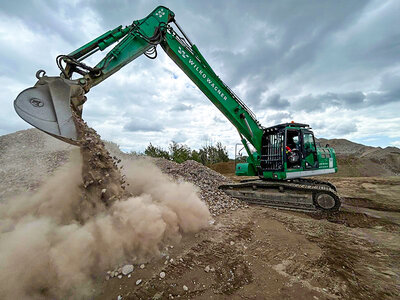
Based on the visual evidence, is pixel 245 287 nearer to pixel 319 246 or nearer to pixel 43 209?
pixel 319 246

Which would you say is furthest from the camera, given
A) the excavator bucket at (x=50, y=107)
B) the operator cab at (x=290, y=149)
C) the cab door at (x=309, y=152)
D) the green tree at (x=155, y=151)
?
the green tree at (x=155, y=151)

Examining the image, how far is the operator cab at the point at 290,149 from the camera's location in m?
6.74

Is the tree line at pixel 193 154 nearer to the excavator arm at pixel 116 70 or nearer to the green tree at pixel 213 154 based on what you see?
the green tree at pixel 213 154

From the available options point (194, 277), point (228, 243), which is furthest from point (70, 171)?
point (228, 243)

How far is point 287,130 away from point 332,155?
2.23 metres

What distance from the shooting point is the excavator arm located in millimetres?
3494

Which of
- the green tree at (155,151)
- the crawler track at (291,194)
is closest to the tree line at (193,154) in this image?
the green tree at (155,151)

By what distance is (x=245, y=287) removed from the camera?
2.86 m

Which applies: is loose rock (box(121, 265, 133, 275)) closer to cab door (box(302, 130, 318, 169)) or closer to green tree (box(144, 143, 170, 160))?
cab door (box(302, 130, 318, 169))

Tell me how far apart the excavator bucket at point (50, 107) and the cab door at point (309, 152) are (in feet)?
22.4

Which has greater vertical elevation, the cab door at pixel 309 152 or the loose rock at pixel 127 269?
the cab door at pixel 309 152

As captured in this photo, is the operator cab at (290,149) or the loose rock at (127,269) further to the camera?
the operator cab at (290,149)

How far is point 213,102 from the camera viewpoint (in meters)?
6.76

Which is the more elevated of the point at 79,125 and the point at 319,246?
the point at 79,125
